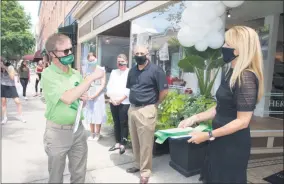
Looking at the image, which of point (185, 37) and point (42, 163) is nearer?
point (42, 163)

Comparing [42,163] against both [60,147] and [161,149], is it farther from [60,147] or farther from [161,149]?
[161,149]

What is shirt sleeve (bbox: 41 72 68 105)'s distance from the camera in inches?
62.3

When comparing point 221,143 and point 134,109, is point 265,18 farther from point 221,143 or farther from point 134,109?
point 221,143

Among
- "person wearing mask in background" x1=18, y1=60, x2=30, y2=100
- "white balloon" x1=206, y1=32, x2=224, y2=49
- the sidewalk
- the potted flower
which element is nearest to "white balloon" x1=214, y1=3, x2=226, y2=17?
"white balloon" x1=206, y1=32, x2=224, y2=49

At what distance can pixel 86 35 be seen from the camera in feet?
34.1

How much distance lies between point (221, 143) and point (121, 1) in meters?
5.42

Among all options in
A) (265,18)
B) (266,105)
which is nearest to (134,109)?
(266,105)

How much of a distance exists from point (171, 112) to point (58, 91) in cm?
197

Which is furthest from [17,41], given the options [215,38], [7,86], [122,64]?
[215,38]

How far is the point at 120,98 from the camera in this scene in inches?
128

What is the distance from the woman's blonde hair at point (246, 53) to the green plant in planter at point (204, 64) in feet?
5.54

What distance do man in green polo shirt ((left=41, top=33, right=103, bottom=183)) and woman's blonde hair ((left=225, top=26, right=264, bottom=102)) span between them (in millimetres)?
807

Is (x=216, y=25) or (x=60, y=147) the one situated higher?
(x=216, y=25)

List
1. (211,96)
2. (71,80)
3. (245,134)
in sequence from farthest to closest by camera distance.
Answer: (211,96) < (71,80) < (245,134)
